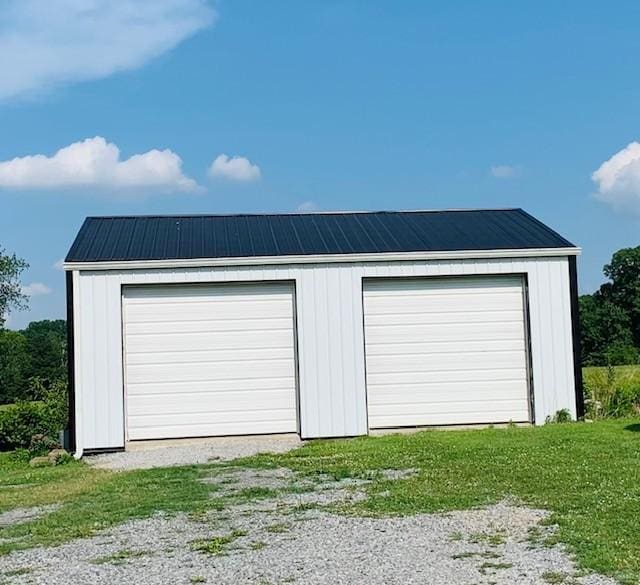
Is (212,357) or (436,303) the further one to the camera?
(436,303)

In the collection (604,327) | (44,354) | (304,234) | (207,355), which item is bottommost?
(207,355)

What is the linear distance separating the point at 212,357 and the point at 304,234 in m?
2.76

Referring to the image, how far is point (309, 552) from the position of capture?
577 centimetres

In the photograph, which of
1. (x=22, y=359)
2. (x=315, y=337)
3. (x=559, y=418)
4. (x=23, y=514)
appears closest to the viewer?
(x=23, y=514)

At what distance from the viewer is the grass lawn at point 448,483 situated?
6289 mm

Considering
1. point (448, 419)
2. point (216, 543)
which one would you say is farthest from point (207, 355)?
point (216, 543)

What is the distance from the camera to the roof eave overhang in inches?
515

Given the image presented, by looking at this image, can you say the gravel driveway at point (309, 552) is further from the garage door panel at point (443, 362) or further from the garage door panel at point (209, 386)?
the garage door panel at point (443, 362)

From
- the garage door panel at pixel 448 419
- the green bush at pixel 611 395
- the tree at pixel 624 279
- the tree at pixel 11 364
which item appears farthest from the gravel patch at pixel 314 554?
the tree at pixel 624 279

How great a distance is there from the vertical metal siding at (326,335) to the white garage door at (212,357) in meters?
0.25

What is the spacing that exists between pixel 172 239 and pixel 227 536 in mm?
8616

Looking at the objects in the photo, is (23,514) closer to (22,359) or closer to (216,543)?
(216,543)

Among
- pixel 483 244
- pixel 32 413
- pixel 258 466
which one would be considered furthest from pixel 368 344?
pixel 32 413

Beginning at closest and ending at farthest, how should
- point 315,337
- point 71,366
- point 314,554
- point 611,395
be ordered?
point 314,554
point 71,366
point 315,337
point 611,395
